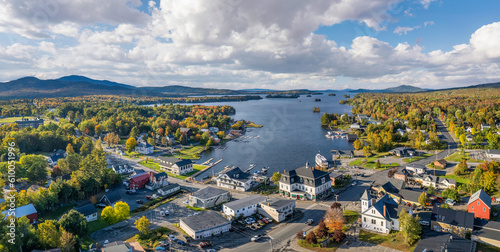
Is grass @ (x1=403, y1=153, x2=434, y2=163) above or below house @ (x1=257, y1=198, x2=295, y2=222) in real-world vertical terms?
above

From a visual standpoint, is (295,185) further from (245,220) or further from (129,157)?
(129,157)

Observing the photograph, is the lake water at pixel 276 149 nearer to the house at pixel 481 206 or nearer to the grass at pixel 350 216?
the grass at pixel 350 216

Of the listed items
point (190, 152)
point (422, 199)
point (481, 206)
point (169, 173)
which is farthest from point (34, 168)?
point (481, 206)

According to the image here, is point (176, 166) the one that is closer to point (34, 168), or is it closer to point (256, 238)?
point (34, 168)

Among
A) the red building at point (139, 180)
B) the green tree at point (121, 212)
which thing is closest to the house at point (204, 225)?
the green tree at point (121, 212)

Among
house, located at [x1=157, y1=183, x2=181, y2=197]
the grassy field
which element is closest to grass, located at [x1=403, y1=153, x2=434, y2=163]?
the grassy field

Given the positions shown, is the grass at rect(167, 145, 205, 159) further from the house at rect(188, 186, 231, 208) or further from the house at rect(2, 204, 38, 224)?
the house at rect(2, 204, 38, 224)
